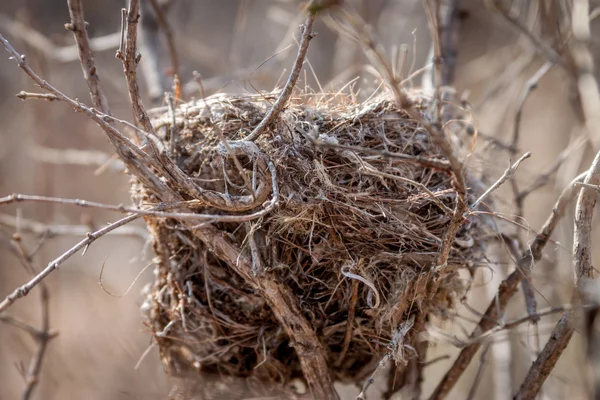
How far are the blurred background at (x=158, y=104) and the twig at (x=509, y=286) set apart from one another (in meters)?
0.07

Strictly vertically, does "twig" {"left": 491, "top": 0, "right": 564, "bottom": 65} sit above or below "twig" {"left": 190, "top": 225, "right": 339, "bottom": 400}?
above

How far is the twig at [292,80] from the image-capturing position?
1.27 m

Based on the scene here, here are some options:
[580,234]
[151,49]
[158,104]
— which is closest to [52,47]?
[151,49]

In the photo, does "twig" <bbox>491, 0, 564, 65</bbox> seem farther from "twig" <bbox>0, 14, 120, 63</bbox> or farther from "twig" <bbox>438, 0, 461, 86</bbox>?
"twig" <bbox>0, 14, 120, 63</bbox>

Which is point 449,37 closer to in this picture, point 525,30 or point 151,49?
point 525,30

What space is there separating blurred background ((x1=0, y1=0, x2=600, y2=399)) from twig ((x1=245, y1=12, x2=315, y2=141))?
38 cm

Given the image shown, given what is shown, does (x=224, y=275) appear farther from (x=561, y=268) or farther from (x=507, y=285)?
(x=561, y=268)

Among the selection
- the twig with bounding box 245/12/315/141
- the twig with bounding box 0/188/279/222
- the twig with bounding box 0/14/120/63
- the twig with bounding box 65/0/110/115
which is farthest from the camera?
the twig with bounding box 0/14/120/63

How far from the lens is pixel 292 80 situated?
4.34ft

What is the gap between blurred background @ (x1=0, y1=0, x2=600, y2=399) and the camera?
2.47 metres

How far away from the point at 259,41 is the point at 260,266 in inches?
212

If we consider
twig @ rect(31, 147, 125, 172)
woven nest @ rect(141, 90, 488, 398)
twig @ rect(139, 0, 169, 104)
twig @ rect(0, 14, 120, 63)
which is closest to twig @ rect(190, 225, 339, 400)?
woven nest @ rect(141, 90, 488, 398)

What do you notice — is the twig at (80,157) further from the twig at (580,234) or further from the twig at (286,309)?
the twig at (580,234)

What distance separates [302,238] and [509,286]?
0.63 m
